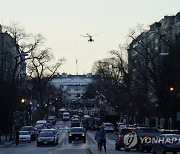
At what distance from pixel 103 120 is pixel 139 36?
118 feet

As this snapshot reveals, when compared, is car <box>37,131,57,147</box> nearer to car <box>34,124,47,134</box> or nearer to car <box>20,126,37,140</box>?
car <box>20,126,37,140</box>

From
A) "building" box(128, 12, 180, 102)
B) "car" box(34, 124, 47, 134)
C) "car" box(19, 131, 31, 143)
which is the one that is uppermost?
"building" box(128, 12, 180, 102)

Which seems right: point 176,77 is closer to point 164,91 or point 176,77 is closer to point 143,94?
point 164,91

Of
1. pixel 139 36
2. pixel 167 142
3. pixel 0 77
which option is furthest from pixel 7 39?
pixel 167 142

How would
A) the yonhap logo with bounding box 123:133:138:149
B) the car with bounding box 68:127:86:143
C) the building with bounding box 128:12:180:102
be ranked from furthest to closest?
1. the building with bounding box 128:12:180:102
2. the car with bounding box 68:127:86:143
3. the yonhap logo with bounding box 123:133:138:149

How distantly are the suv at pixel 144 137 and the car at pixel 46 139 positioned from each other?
566 inches

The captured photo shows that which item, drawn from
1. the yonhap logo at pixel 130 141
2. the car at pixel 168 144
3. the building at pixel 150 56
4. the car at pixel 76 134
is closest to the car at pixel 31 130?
the car at pixel 76 134

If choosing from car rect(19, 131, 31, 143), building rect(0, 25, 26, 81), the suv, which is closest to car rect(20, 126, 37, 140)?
car rect(19, 131, 31, 143)

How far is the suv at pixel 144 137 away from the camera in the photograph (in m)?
46.7

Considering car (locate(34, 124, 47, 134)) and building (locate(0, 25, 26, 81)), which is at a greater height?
building (locate(0, 25, 26, 81))

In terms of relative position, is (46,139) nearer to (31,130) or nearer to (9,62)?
(31,130)

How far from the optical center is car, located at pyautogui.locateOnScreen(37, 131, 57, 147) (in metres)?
60.8

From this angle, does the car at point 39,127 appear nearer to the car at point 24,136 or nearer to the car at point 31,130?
the car at point 31,130

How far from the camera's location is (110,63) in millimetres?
135125
